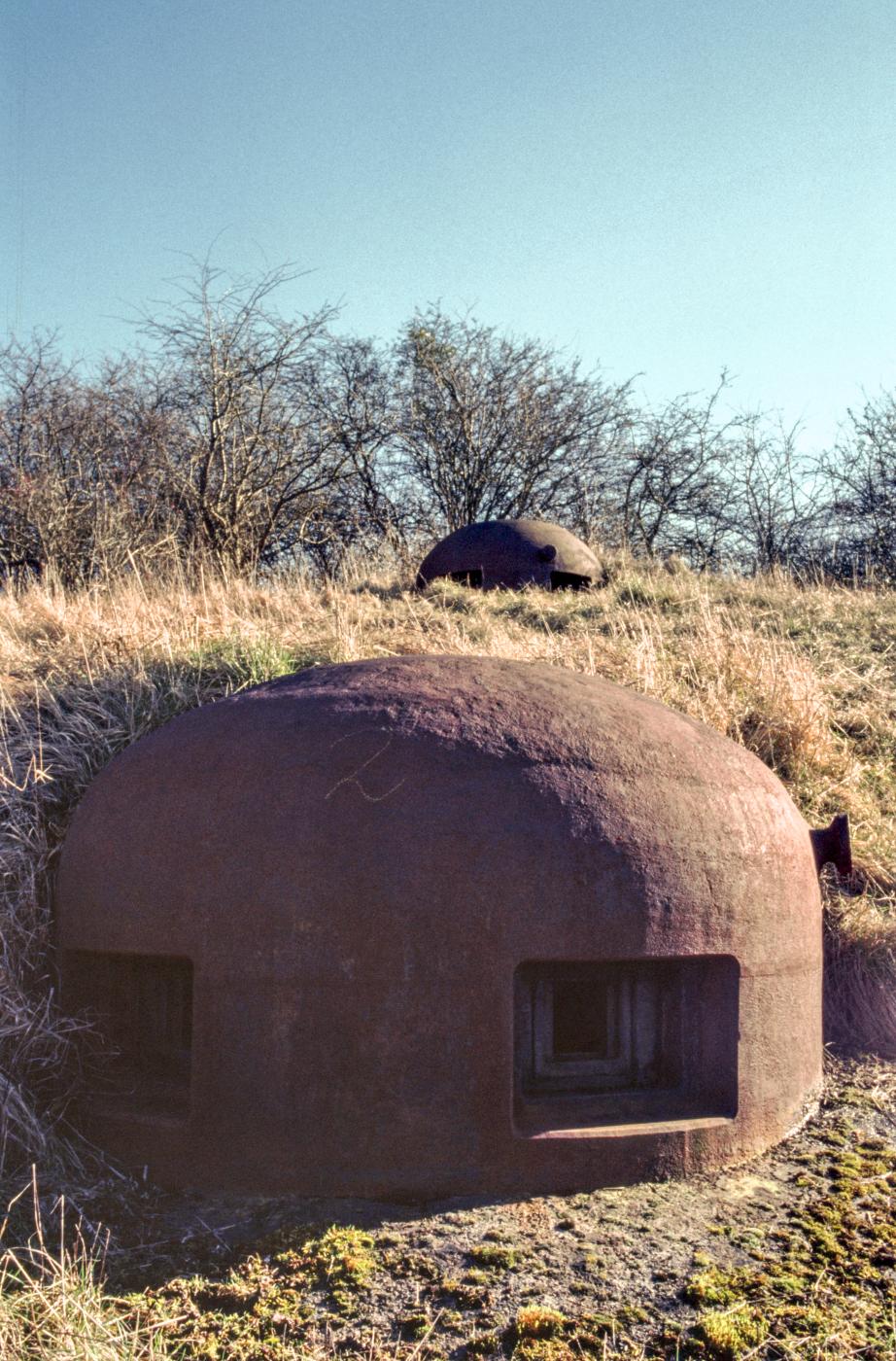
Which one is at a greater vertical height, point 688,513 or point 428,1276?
point 688,513

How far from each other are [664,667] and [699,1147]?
3.95 meters

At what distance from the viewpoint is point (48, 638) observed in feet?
20.5

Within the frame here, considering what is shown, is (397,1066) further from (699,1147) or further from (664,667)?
(664,667)

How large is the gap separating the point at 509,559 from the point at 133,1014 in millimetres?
8086

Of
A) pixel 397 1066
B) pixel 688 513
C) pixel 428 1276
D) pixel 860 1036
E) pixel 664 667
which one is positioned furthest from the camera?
pixel 688 513

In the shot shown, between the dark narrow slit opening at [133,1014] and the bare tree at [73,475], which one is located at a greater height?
the bare tree at [73,475]

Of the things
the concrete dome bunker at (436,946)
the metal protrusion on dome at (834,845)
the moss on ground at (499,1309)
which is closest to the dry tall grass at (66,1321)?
the moss on ground at (499,1309)

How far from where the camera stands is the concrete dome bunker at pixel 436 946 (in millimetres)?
2844

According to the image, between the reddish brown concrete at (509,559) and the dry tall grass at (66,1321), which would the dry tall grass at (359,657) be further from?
the reddish brown concrete at (509,559)

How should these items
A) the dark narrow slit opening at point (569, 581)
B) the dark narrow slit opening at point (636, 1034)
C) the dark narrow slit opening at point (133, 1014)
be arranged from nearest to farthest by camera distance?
the dark narrow slit opening at point (636, 1034) → the dark narrow slit opening at point (133, 1014) → the dark narrow slit opening at point (569, 581)

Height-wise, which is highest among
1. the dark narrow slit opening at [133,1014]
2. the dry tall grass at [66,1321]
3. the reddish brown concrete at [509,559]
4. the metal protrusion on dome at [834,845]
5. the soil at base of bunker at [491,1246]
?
the reddish brown concrete at [509,559]

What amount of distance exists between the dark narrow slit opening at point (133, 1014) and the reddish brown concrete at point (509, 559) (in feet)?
25.4

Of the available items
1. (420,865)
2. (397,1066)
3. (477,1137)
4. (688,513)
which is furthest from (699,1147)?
(688,513)

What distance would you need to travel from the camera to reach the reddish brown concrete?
11.0 metres
